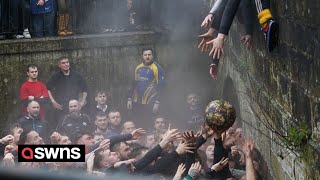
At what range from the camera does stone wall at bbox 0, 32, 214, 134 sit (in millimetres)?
10578

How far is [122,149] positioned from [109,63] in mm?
3822

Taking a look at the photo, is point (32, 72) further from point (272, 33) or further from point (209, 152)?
point (272, 33)

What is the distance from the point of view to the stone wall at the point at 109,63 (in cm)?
1058

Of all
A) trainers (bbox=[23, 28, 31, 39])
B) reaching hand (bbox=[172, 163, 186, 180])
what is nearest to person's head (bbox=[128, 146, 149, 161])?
reaching hand (bbox=[172, 163, 186, 180])

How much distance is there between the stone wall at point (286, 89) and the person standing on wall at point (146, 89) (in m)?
2.22

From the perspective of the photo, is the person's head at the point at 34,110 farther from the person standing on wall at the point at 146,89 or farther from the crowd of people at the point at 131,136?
the person standing on wall at the point at 146,89

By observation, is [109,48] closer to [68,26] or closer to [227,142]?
[68,26]

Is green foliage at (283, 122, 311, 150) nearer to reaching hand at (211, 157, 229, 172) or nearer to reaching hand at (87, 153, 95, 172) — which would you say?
reaching hand at (211, 157, 229, 172)

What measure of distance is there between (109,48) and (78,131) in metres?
2.75

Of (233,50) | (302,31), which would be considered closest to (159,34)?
(233,50)

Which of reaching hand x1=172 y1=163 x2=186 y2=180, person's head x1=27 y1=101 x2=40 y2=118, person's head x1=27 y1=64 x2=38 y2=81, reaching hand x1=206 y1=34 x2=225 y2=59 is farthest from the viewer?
person's head x1=27 y1=64 x2=38 y2=81

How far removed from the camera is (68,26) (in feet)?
36.5

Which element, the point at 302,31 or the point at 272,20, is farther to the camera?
the point at 272,20

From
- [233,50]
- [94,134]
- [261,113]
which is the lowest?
[94,134]
